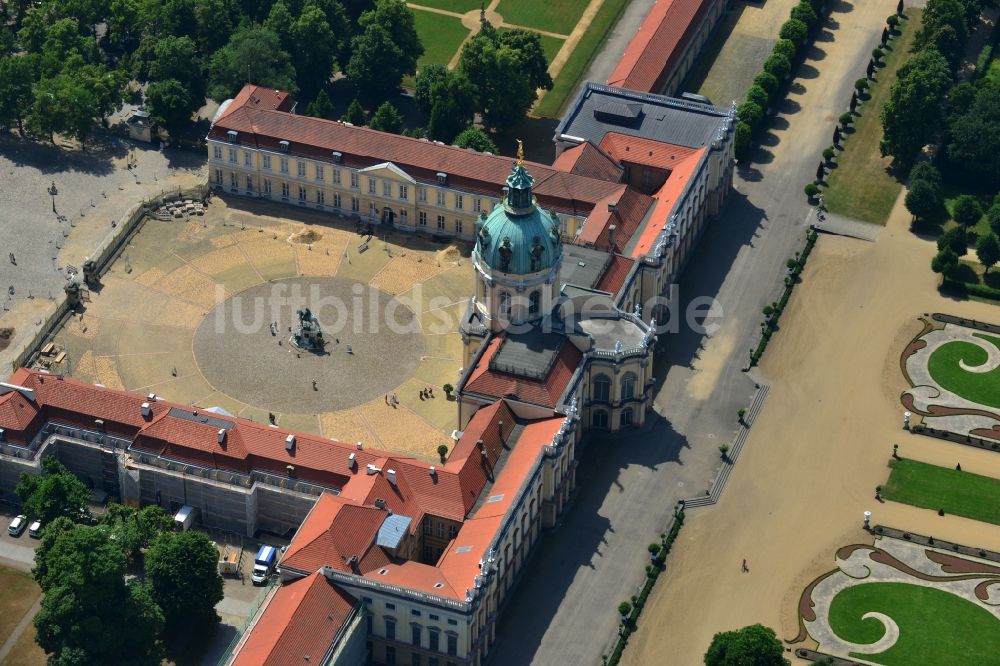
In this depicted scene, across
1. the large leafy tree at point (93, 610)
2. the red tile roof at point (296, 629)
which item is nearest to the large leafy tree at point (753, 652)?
the red tile roof at point (296, 629)

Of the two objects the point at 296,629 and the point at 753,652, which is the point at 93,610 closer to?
the point at 296,629

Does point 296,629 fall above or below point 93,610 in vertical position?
above

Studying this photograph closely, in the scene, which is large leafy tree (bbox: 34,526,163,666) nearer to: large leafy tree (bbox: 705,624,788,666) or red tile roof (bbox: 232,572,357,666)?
red tile roof (bbox: 232,572,357,666)

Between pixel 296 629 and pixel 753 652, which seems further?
pixel 753 652

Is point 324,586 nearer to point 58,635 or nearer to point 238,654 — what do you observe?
point 238,654

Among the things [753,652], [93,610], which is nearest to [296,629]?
[93,610]

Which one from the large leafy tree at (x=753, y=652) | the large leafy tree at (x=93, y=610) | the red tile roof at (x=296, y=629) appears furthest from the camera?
the large leafy tree at (x=753, y=652)

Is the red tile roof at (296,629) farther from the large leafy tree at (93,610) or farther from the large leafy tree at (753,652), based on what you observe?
the large leafy tree at (753,652)

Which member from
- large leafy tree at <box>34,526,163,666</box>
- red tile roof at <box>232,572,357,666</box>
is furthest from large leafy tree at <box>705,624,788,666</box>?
large leafy tree at <box>34,526,163,666</box>
